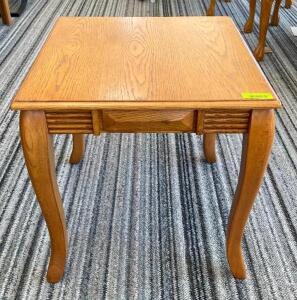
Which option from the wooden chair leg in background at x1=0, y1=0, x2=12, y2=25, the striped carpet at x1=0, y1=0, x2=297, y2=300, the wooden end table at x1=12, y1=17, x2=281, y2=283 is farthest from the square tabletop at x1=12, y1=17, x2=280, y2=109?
the wooden chair leg in background at x1=0, y1=0, x2=12, y2=25

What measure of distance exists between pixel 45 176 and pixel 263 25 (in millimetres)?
1982

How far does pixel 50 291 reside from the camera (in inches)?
43.8

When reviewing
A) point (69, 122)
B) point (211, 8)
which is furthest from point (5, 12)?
point (69, 122)

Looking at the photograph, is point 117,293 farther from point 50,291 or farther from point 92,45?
Answer: point 92,45

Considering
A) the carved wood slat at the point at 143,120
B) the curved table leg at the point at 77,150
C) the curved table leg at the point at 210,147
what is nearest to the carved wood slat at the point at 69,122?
the carved wood slat at the point at 143,120

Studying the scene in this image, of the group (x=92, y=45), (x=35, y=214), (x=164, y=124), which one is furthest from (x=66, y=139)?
(x=164, y=124)

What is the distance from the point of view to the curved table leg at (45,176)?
2.78 feet

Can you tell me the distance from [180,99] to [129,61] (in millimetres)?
260

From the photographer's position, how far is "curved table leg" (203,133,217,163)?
1.56 metres

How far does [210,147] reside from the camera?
158 centimetres

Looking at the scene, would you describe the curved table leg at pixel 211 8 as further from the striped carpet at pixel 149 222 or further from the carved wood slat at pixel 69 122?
the carved wood slat at pixel 69 122

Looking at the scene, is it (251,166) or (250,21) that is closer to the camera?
(251,166)

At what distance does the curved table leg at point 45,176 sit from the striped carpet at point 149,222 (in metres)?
0.11

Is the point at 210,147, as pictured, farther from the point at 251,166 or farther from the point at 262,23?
the point at 262,23
